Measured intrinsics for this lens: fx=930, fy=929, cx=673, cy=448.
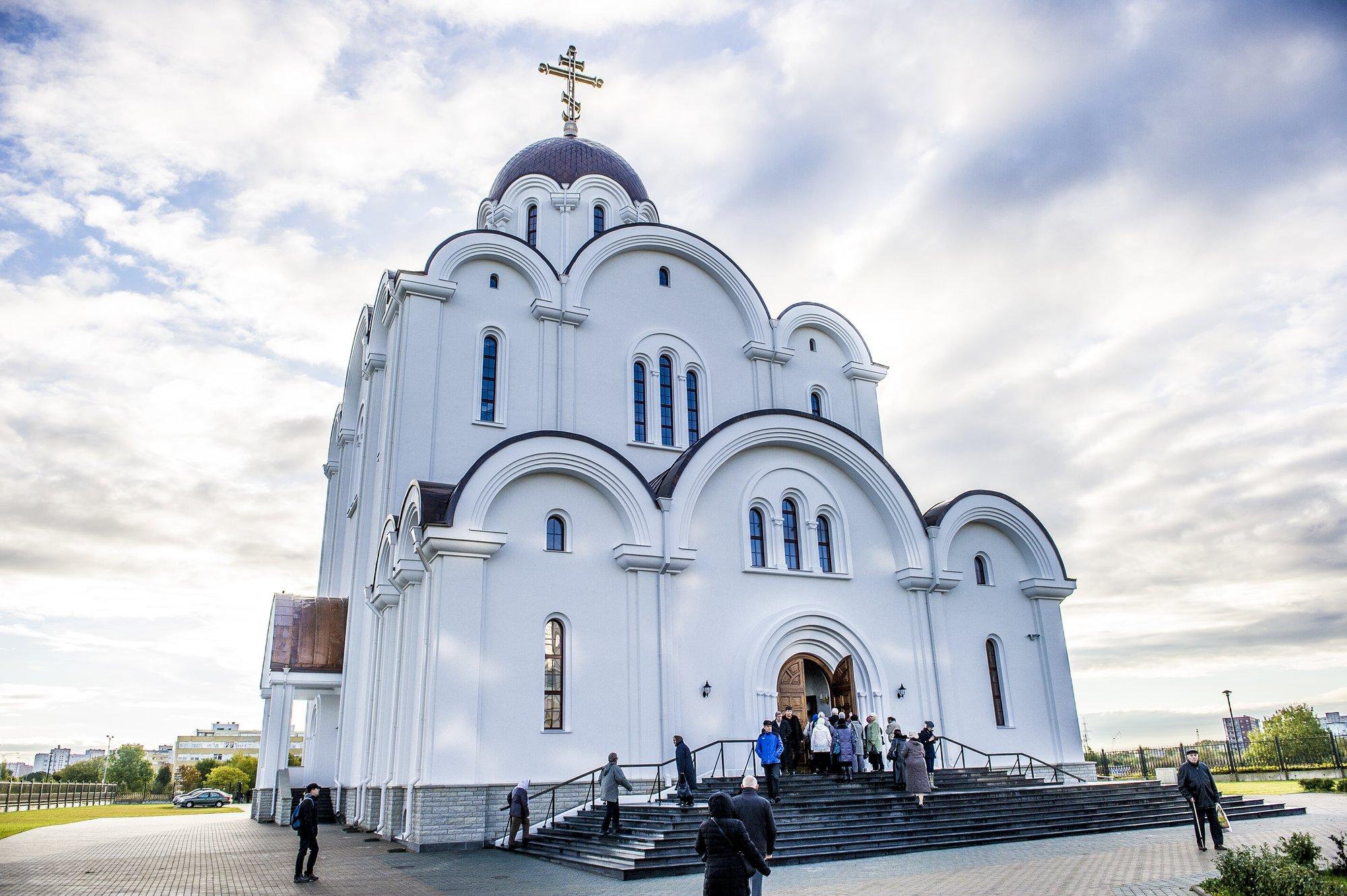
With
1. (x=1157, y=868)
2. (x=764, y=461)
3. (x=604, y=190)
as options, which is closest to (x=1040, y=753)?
(x=764, y=461)

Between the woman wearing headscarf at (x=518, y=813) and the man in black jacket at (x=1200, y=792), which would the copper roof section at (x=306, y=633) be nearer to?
the woman wearing headscarf at (x=518, y=813)

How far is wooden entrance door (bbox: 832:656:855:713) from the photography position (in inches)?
754

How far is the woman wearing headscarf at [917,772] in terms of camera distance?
50.6 feet

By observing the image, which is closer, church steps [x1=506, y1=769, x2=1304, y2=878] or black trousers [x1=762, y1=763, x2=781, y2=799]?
church steps [x1=506, y1=769, x2=1304, y2=878]

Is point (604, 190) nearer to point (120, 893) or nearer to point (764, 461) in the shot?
point (764, 461)

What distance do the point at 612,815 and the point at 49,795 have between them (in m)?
39.6

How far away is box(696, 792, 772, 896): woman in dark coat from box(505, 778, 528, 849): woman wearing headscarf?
8.32m

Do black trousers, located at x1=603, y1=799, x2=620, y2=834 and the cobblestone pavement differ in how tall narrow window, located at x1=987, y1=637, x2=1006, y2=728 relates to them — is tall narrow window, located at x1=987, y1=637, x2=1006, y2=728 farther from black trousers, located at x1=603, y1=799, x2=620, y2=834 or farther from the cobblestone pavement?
black trousers, located at x1=603, y1=799, x2=620, y2=834

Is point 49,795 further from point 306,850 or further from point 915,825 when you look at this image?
point 915,825

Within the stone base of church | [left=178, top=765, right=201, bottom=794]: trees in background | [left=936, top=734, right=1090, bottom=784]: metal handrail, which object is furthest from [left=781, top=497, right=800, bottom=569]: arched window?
[left=178, top=765, right=201, bottom=794]: trees in background

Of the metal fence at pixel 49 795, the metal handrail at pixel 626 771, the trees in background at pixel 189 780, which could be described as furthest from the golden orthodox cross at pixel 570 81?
the trees in background at pixel 189 780

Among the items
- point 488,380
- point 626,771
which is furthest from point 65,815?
point 626,771

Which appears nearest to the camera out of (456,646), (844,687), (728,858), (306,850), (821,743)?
(728,858)

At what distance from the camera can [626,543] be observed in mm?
17719
